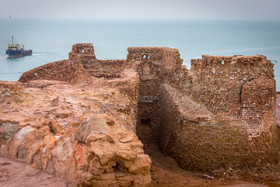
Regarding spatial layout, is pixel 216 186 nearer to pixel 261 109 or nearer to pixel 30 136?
pixel 261 109

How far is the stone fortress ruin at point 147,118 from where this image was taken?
5602mm

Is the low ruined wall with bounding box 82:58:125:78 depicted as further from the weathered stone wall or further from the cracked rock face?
the cracked rock face

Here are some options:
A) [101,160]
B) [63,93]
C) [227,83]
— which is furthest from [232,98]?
[101,160]

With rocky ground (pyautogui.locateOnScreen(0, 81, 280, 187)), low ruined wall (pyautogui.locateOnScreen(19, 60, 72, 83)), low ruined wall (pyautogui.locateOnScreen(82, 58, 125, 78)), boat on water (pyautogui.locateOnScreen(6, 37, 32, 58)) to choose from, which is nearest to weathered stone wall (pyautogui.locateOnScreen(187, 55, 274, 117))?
rocky ground (pyautogui.locateOnScreen(0, 81, 280, 187))

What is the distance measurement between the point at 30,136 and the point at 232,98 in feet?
26.5

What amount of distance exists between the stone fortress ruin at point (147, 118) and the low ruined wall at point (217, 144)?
0.12 ft

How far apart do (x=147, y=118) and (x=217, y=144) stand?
615 cm

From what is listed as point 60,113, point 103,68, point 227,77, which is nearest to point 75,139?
point 60,113

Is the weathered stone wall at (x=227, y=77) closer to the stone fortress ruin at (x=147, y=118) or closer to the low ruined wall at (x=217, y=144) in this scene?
the stone fortress ruin at (x=147, y=118)

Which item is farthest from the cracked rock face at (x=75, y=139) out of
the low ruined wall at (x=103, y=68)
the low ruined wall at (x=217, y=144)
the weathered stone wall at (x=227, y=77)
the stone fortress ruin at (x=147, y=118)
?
the low ruined wall at (x=103, y=68)

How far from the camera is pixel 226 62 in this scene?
40.3 ft

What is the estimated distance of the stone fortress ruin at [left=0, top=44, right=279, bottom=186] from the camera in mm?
5602

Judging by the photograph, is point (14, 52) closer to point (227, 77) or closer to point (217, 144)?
point (227, 77)

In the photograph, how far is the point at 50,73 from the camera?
58.0 ft
